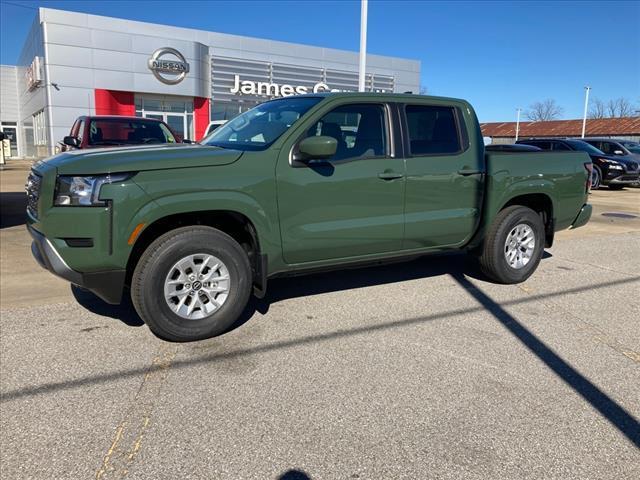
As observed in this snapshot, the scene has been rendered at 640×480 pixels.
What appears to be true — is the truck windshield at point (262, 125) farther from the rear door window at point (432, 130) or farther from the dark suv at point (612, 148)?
the dark suv at point (612, 148)

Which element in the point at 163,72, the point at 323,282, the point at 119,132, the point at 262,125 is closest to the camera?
the point at 262,125

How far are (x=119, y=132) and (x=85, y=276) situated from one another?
6526 mm

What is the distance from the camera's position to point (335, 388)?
3.34m

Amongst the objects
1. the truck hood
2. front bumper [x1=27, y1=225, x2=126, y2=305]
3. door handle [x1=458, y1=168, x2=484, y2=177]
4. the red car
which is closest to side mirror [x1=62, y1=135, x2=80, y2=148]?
the red car

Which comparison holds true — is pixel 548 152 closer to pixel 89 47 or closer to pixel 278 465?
pixel 278 465

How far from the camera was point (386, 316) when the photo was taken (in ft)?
15.3

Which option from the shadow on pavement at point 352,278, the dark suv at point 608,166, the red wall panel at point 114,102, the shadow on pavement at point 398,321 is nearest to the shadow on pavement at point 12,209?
the shadow on pavement at point 398,321

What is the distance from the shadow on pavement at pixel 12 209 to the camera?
8984 mm

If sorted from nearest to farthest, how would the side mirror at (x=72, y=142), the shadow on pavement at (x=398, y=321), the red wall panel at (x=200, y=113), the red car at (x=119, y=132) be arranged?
the shadow on pavement at (x=398, y=321)
the side mirror at (x=72, y=142)
the red car at (x=119, y=132)
the red wall panel at (x=200, y=113)

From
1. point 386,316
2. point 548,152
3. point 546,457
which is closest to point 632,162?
point 548,152

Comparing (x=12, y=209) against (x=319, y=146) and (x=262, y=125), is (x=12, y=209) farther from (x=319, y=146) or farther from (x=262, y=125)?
(x=319, y=146)

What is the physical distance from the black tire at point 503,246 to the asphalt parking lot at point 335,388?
0.76ft

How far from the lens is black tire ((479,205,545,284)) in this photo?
5.50 m

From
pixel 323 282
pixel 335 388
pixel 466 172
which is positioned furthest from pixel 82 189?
pixel 466 172
